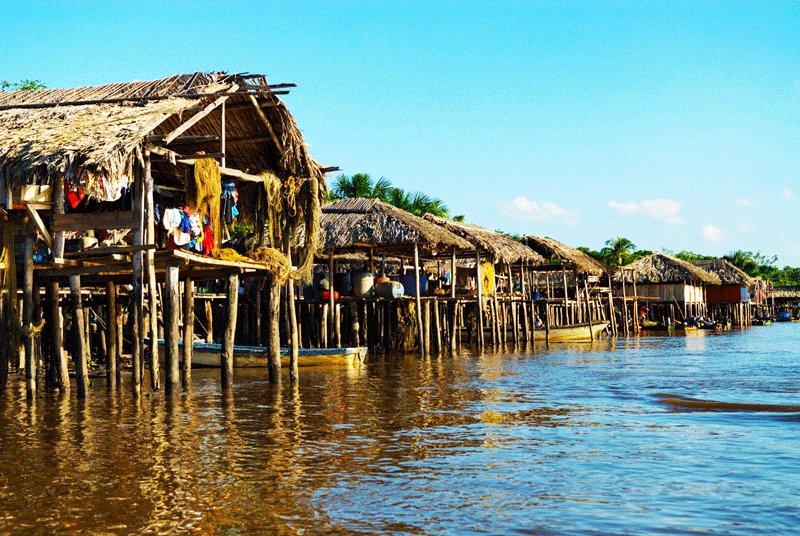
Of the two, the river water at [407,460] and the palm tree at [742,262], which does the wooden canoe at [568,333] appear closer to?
the river water at [407,460]

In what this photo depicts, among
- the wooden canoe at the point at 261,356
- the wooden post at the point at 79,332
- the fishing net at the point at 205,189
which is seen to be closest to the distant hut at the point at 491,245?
the wooden canoe at the point at 261,356

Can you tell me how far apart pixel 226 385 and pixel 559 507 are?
8758mm

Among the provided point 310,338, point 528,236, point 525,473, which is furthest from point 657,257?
point 525,473

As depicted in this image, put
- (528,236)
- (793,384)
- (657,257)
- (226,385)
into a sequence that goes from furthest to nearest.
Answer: (657,257), (528,236), (793,384), (226,385)

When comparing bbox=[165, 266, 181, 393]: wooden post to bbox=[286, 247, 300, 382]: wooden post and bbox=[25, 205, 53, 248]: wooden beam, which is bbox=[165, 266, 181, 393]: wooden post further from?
bbox=[286, 247, 300, 382]: wooden post

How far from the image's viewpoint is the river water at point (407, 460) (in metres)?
6.40

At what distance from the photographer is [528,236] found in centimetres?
3534

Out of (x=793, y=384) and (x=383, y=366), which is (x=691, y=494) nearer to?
(x=793, y=384)

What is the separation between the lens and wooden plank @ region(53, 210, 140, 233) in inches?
478

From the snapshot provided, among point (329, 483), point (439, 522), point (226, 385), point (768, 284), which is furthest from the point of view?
point (768, 284)

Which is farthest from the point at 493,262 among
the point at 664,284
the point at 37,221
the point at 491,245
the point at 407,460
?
the point at 664,284

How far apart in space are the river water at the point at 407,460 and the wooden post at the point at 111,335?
0.91 metres

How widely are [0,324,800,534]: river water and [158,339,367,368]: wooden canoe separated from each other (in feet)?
13.1

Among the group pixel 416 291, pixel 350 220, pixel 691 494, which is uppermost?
pixel 350 220
